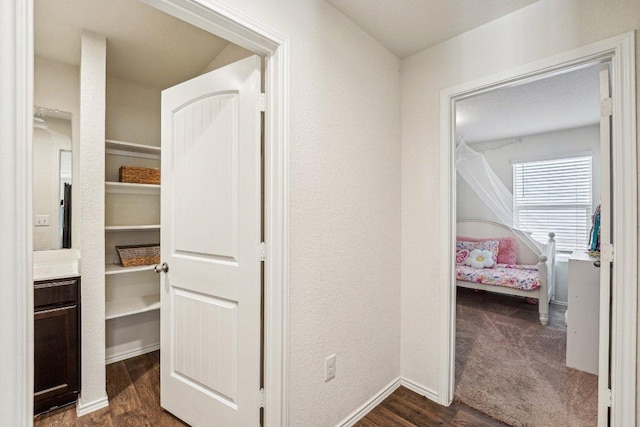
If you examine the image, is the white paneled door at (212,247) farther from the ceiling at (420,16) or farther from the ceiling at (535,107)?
the ceiling at (535,107)

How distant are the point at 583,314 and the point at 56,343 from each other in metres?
3.86

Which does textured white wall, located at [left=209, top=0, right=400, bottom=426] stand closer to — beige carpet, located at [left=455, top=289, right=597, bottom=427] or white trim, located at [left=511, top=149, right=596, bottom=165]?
beige carpet, located at [left=455, top=289, right=597, bottom=427]

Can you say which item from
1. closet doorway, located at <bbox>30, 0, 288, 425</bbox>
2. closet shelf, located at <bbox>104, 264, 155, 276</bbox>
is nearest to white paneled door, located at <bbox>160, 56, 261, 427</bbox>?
closet doorway, located at <bbox>30, 0, 288, 425</bbox>

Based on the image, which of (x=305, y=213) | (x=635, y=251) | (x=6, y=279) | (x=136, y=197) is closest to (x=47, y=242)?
(x=136, y=197)

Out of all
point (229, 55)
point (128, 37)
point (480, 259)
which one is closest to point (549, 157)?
point (480, 259)

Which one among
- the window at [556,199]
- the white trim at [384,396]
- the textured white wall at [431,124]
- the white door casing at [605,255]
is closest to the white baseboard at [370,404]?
the white trim at [384,396]

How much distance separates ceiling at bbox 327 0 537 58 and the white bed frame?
10.0ft

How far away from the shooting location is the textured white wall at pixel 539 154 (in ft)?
14.2

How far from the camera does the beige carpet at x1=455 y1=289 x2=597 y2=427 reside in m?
1.96

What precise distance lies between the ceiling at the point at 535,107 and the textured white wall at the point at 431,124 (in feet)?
2.60

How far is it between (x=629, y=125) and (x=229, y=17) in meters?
1.86

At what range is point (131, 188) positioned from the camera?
2.72 meters

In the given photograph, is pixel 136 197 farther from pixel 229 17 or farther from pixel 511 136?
pixel 511 136

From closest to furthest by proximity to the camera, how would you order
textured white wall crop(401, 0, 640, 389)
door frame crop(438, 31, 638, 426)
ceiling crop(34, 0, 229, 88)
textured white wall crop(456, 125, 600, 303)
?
door frame crop(438, 31, 638, 426) → textured white wall crop(401, 0, 640, 389) → ceiling crop(34, 0, 229, 88) → textured white wall crop(456, 125, 600, 303)
